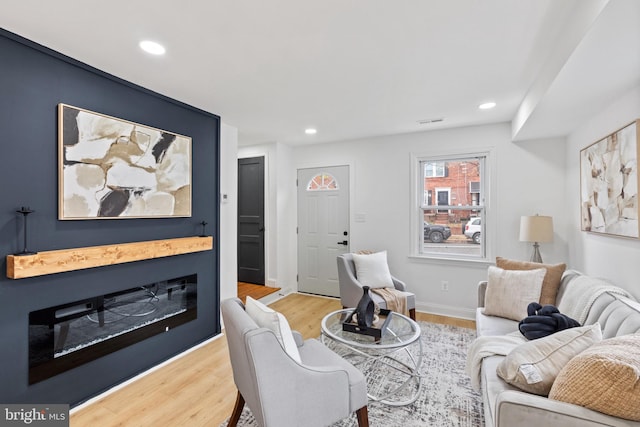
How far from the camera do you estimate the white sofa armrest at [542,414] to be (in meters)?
1.10

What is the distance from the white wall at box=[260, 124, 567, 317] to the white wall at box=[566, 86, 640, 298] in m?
0.22

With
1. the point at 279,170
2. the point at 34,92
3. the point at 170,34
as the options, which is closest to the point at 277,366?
the point at 170,34

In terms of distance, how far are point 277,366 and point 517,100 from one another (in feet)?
10.2

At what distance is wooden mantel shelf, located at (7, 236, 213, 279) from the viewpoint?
181 centimetres

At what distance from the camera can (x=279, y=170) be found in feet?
15.8

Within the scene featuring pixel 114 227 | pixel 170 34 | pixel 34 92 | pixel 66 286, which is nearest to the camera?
pixel 170 34

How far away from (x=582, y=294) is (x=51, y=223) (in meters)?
3.59

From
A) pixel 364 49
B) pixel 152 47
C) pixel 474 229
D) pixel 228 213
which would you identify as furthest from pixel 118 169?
pixel 474 229

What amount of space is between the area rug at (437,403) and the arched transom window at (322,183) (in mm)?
2654

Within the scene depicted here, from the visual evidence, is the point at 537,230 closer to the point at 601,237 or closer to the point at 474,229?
the point at 601,237

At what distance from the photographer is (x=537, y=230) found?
322cm

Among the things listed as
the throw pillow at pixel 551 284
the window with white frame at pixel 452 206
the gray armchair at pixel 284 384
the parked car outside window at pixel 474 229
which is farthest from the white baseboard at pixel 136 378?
the parked car outside window at pixel 474 229

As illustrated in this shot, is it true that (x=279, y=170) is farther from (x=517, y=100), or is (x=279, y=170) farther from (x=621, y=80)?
(x=621, y=80)

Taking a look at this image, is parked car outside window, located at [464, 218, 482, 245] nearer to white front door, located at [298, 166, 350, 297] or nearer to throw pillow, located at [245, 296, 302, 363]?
white front door, located at [298, 166, 350, 297]
